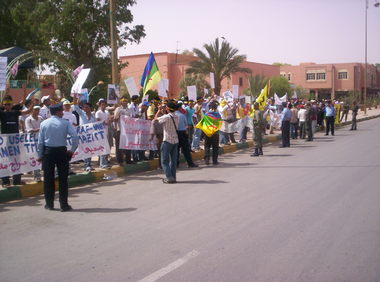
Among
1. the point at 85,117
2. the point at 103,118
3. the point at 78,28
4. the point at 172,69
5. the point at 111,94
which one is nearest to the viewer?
the point at 85,117

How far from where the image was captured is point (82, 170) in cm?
1129

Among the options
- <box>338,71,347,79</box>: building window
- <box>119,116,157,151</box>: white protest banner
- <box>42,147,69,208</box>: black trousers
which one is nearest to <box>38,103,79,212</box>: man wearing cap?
<box>42,147,69,208</box>: black trousers

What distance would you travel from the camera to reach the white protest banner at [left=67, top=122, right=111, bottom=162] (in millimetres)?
10742

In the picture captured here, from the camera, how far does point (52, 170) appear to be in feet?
25.0

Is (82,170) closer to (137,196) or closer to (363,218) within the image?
(137,196)

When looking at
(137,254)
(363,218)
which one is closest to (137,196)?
(137,254)

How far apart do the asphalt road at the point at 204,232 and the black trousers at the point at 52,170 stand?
0.32m

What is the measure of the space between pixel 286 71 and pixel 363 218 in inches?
2843

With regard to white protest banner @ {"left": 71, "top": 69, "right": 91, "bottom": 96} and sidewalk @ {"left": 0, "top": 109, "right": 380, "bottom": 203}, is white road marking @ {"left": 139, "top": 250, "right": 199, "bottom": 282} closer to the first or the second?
sidewalk @ {"left": 0, "top": 109, "right": 380, "bottom": 203}

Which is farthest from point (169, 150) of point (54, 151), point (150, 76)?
point (150, 76)

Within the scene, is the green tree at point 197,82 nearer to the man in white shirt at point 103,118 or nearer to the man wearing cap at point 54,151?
the man in white shirt at point 103,118

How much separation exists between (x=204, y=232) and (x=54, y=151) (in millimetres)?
3092

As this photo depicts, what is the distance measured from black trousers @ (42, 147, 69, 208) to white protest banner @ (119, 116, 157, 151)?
4.20 metres

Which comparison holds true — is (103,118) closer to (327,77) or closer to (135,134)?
(135,134)
